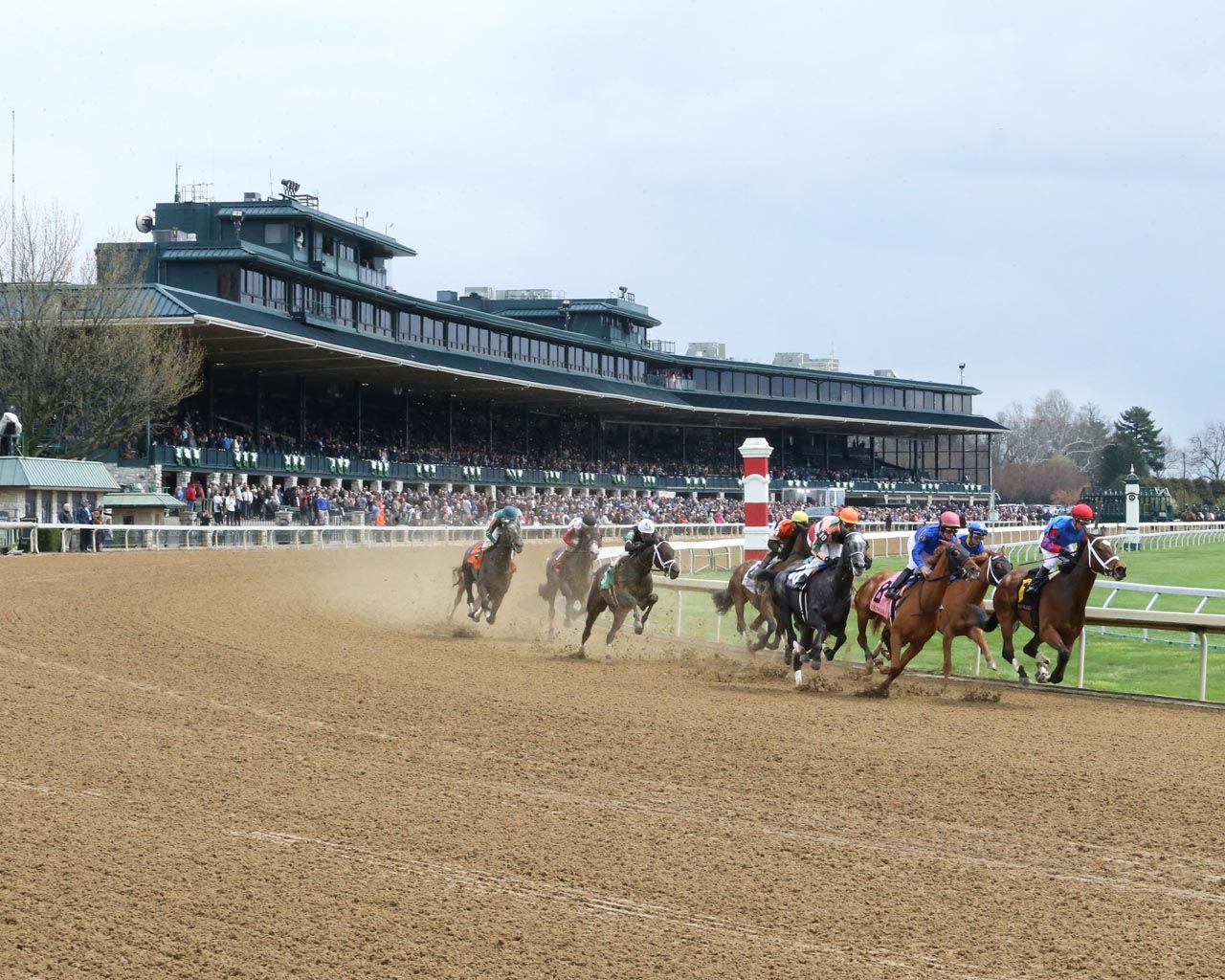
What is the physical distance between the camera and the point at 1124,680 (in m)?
12.2

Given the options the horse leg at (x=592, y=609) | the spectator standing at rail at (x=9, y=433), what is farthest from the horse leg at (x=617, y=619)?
the spectator standing at rail at (x=9, y=433)

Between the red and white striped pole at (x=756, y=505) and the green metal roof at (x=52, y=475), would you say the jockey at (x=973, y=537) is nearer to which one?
the red and white striped pole at (x=756, y=505)

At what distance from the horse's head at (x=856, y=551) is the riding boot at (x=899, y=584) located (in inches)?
12.0

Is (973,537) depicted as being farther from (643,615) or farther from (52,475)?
(52,475)

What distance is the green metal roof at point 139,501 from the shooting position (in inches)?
1179

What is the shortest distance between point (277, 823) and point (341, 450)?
37.9 meters

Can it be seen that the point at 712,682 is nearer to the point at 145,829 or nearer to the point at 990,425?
the point at 145,829

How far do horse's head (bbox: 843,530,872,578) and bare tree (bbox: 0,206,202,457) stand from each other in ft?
86.7

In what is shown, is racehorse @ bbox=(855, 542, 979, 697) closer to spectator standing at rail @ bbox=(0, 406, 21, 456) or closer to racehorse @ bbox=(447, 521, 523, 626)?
racehorse @ bbox=(447, 521, 523, 626)

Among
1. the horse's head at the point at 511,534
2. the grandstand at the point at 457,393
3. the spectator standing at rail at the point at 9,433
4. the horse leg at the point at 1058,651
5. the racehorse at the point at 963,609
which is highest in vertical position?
the grandstand at the point at 457,393

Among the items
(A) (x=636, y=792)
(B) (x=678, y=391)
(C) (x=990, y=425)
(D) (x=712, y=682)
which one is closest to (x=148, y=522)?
(D) (x=712, y=682)

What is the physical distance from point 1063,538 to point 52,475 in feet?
72.7

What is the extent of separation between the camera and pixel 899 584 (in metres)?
11.1

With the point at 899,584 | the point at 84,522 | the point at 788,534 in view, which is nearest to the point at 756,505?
the point at 788,534
